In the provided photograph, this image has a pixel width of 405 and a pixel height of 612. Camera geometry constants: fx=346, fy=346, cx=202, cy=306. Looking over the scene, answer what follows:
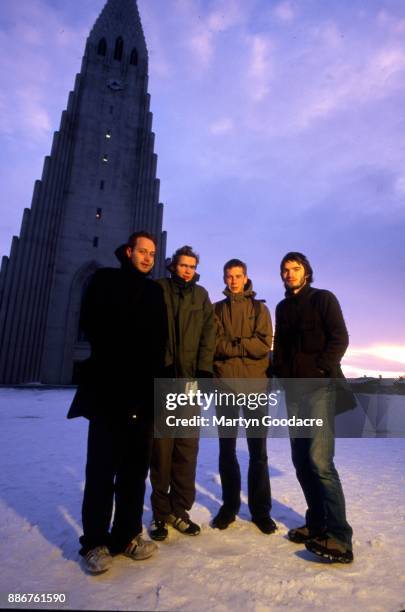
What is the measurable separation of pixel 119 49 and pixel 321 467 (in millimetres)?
36517

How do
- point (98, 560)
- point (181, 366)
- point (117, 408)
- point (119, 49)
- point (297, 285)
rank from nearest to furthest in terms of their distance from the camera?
point (98, 560)
point (117, 408)
point (181, 366)
point (297, 285)
point (119, 49)

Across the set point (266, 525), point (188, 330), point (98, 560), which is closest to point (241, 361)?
point (188, 330)

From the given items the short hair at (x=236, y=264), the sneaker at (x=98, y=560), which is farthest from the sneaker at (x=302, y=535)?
the short hair at (x=236, y=264)

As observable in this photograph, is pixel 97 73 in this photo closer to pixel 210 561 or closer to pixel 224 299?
pixel 224 299

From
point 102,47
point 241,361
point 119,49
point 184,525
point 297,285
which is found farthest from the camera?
point 119,49

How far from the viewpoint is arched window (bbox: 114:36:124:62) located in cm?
2936

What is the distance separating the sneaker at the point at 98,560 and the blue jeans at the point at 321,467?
5.20 feet

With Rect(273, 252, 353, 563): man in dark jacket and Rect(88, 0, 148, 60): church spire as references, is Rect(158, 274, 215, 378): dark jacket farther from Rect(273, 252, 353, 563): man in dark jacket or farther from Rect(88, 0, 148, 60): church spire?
Rect(88, 0, 148, 60): church spire

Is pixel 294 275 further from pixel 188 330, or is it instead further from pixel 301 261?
pixel 188 330

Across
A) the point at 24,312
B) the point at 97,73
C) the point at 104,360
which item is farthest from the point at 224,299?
the point at 97,73

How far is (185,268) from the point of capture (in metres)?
3.26

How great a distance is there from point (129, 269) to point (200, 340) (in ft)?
3.11

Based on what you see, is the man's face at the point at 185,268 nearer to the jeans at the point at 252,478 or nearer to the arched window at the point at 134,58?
the jeans at the point at 252,478

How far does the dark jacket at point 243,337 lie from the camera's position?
10.7ft
